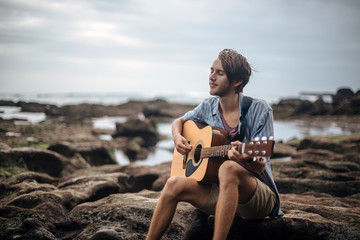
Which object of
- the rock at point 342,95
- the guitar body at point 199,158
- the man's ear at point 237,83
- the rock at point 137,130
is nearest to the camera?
the guitar body at point 199,158

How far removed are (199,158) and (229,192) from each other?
2.80 ft

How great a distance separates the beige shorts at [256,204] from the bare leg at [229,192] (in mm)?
154

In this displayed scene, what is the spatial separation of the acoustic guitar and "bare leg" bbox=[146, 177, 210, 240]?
0.43ft

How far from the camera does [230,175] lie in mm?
2887

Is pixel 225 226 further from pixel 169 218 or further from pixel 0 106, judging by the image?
pixel 0 106

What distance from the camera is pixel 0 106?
39438 millimetres

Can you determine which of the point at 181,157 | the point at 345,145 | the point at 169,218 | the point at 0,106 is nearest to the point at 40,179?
the point at 181,157

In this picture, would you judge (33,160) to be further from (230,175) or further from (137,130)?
(137,130)

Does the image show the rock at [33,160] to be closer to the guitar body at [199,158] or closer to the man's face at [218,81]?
the guitar body at [199,158]

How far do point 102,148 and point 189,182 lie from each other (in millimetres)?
6918

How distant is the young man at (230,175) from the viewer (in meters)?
2.88

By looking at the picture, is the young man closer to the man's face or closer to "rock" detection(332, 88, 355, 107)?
the man's face

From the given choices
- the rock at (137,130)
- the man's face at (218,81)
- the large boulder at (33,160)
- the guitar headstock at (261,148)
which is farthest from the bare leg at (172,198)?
the rock at (137,130)

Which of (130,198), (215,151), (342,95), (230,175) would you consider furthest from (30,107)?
(342,95)
